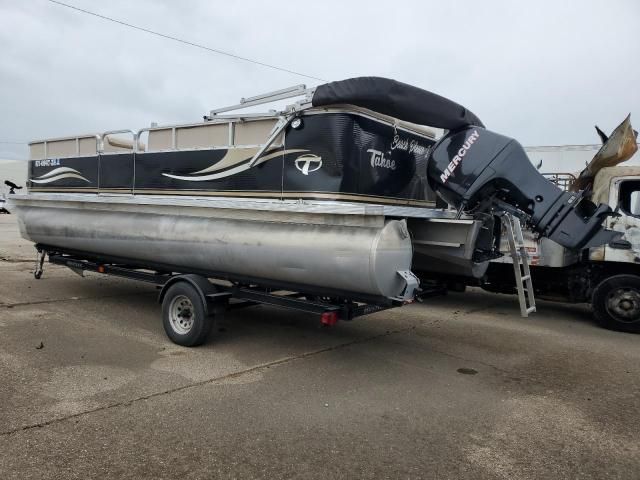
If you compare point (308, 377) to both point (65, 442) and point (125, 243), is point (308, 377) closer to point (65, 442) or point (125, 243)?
point (65, 442)

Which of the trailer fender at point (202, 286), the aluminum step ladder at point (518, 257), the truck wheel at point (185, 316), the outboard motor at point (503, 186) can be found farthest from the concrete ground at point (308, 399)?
the outboard motor at point (503, 186)

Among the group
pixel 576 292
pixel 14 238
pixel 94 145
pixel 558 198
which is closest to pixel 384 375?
pixel 558 198

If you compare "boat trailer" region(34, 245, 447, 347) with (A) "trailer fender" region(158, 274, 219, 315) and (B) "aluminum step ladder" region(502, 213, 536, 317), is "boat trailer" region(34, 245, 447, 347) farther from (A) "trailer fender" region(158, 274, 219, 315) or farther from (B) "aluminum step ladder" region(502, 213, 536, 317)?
(B) "aluminum step ladder" region(502, 213, 536, 317)

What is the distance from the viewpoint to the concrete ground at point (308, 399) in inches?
136

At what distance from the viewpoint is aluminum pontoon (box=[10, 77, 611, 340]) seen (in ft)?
16.0

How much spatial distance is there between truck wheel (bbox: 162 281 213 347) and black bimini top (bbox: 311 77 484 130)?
248 cm

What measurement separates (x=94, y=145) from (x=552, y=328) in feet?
24.1

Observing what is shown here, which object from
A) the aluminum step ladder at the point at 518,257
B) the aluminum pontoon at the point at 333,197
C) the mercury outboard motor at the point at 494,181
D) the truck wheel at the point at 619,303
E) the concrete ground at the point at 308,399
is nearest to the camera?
the concrete ground at the point at 308,399

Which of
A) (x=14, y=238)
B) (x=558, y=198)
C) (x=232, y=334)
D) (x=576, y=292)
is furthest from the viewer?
(x=14, y=238)

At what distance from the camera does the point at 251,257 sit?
5.37 m

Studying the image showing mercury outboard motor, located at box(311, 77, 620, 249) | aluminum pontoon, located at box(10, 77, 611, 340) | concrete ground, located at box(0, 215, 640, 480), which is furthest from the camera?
mercury outboard motor, located at box(311, 77, 620, 249)

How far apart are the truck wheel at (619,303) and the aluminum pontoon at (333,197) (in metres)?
2.13

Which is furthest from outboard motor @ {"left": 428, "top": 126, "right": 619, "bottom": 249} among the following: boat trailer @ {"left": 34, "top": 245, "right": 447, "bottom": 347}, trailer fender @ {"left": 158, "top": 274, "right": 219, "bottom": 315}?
trailer fender @ {"left": 158, "top": 274, "right": 219, "bottom": 315}

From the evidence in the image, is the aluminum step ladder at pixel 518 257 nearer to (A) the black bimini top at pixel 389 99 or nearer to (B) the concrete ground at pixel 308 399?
(B) the concrete ground at pixel 308 399
